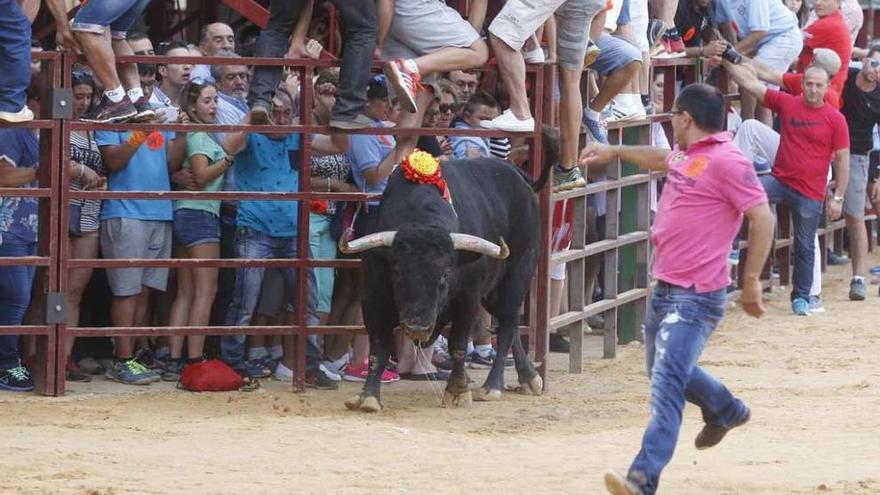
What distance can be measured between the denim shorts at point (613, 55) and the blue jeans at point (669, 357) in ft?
14.1

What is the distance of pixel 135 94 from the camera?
10078 millimetres

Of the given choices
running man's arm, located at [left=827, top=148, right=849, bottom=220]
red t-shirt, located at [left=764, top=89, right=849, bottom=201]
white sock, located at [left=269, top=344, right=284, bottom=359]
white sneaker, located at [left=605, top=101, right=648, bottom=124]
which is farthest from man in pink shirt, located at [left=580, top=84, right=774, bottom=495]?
running man's arm, located at [left=827, top=148, right=849, bottom=220]

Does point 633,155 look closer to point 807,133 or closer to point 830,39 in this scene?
point 807,133

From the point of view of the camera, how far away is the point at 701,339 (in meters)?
7.64

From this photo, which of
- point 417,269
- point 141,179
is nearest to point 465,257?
point 417,269

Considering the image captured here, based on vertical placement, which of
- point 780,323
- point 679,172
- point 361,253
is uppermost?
point 679,172

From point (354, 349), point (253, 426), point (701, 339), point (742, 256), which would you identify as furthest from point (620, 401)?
point (742, 256)

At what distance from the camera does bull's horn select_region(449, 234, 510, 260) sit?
10234mm

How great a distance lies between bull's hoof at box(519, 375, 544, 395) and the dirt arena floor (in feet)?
0.29

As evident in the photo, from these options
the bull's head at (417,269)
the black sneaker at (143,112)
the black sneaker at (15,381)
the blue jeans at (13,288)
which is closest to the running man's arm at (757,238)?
the bull's head at (417,269)

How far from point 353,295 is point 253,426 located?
6.33ft

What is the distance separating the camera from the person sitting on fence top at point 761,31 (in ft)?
47.8

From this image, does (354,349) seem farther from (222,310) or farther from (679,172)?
(679,172)

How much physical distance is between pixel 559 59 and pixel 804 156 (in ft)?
14.2
